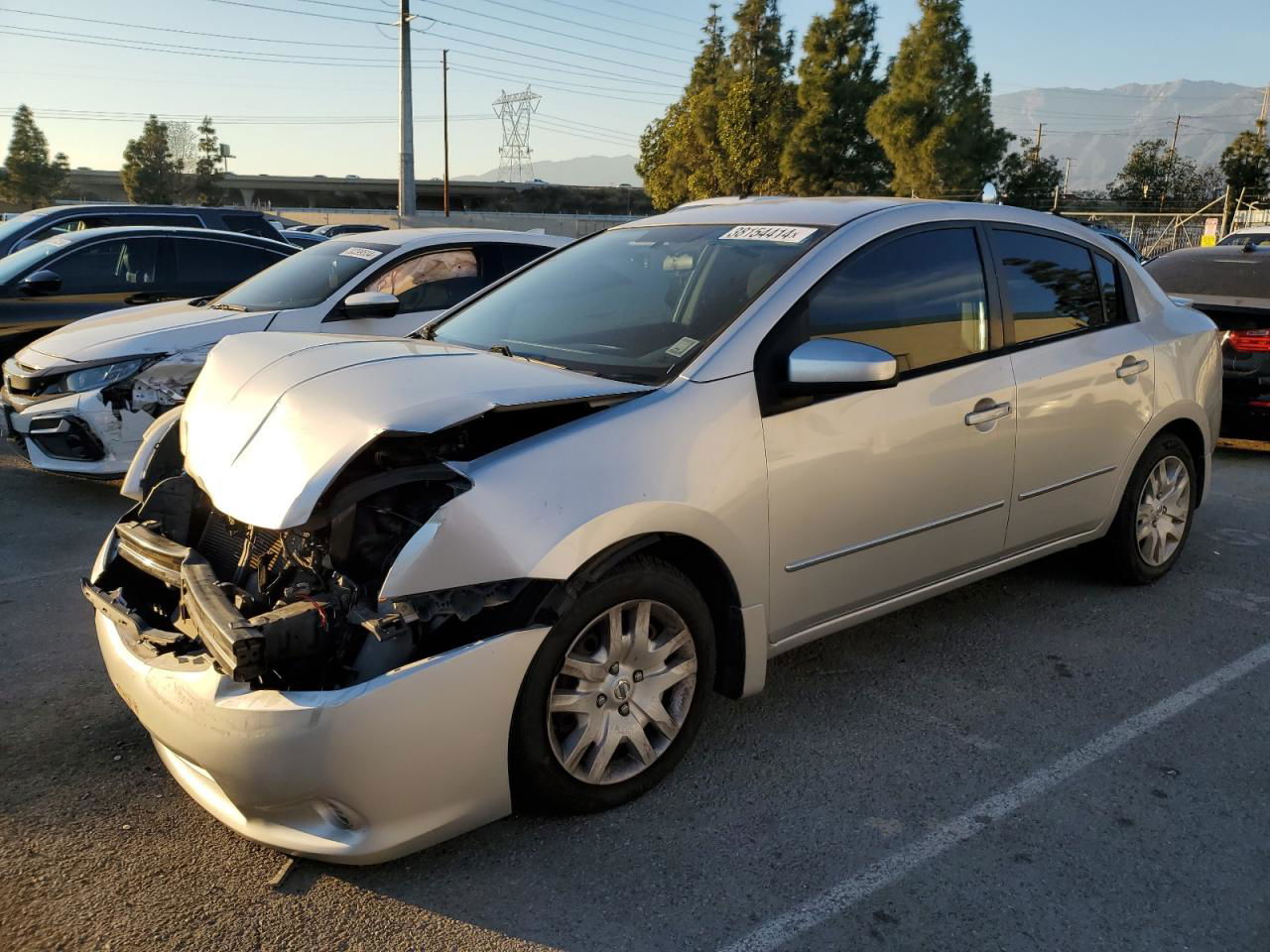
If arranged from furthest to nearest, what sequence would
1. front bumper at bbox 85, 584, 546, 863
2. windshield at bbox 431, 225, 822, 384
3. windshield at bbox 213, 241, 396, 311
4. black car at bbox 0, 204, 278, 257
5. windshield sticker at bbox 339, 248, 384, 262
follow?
black car at bbox 0, 204, 278, 257, windshield sticker at bbox 339, 248, 384, 262, windshield at bbox 213, 241, 396, 311, windshield at bbox 431, 225, 822, 384, front bumper at bbox 85, 584, 546, 863

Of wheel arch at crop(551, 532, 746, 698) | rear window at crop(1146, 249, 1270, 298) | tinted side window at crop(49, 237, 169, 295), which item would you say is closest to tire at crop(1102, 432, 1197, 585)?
wheel arch at crop(551, 532, 746, 698)

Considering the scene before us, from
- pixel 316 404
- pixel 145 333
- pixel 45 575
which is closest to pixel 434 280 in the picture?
pixel 145 333

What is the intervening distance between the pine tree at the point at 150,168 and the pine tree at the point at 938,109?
58707mm

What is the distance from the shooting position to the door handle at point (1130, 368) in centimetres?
444

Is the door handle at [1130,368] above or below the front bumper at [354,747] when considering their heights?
above

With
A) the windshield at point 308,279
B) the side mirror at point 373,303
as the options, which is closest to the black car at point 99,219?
the windshield at point 308,279

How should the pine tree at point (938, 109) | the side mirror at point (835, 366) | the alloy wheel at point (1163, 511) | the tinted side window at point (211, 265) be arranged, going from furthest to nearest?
the pine tree at point (938, 109) < the tinted side window at point (211, 265) < the alloy wheel at point (1163, 511) < the side mirror at point (835, 366)

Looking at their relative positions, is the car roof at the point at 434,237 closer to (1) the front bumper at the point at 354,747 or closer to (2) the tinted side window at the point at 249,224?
(1) the front bumper at the point at 354,747

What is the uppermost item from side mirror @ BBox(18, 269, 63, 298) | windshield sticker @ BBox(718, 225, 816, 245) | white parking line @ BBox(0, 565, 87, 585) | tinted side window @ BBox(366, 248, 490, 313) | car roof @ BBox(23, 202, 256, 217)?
car roof @ BBox(23, 202, 256, 217)

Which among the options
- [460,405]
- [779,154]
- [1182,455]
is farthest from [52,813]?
[779,154]

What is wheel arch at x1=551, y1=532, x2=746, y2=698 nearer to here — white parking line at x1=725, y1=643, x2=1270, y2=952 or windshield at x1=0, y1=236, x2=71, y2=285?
white parking line at x1=725, y1=643, x2=1270, y2=952

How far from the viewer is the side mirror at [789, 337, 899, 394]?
312cm

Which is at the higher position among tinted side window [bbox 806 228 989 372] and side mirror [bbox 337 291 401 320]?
tinted side window [bbox 806 228 989 372]

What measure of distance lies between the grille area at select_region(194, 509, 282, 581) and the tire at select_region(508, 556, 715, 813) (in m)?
0.85
